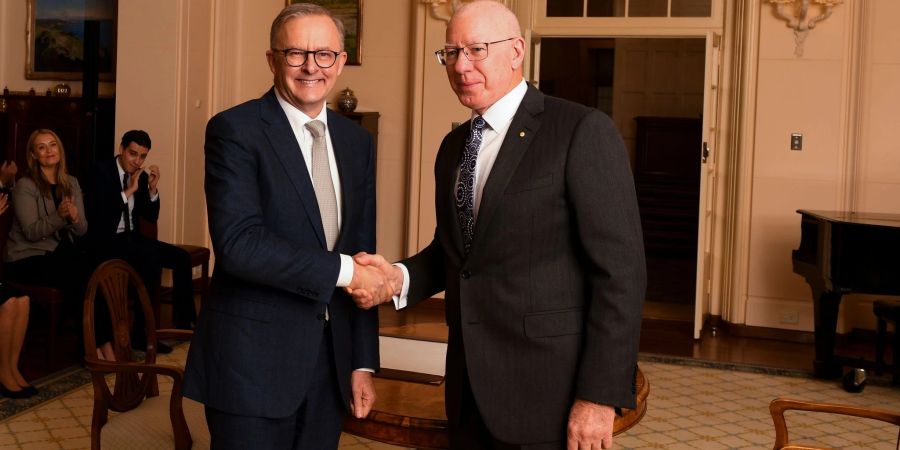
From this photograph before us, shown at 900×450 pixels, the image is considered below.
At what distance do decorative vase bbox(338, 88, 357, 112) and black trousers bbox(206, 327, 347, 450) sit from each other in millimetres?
6299

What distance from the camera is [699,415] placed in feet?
18.4

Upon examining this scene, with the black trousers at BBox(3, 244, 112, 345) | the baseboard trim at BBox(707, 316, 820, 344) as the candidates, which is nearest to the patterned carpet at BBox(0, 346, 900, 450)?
the black trousers at BBox(3, 244, 112, 345)

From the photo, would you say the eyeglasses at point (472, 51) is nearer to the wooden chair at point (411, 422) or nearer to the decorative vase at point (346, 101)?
the wooden chair at point (411, 422)

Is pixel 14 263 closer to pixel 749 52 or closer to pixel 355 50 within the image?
pixel 355 50

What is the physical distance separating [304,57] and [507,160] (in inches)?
21.7

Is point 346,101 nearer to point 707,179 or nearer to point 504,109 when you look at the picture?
point 707,179

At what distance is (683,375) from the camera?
6602 mm

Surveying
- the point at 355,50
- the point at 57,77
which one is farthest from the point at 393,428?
the point at 57,77

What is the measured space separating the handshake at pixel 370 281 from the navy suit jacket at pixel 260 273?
0.07 m

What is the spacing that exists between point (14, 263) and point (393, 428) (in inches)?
185

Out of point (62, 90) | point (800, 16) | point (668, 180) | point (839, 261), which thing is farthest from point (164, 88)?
point (668, 180)

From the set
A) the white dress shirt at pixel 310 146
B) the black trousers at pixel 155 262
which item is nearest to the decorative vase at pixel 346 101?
the black trousers at pixel 155 262

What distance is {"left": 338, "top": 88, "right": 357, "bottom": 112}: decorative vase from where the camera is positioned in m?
8.62

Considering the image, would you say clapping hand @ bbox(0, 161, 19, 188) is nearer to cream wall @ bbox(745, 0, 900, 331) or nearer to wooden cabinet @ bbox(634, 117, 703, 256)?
cream wall @ bbox(745, 0, 900, 331)
